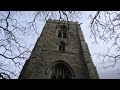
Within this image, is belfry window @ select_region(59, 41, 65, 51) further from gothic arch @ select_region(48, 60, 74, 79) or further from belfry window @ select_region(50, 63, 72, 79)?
belfry window @ select_region(50, 63, 72, 79)

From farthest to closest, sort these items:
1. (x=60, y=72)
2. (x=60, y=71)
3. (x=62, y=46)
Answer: (x=62, y=46) → (x=60, y=71) → (x=60, y=72)

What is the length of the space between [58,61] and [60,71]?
1.26 m

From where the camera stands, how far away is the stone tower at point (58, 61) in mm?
14724

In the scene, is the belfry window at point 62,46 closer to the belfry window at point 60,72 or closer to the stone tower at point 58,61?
the stone tower at point 58,61

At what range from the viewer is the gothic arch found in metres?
15.6

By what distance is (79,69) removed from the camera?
15836 mm

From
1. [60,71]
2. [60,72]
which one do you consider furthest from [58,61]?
[60,72]

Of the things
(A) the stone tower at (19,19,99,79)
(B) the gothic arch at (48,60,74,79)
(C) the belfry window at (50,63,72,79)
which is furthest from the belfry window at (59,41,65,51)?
(C) the belfry window at (50,63,72,79)

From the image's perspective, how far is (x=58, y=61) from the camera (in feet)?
55.2

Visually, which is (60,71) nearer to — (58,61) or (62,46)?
(58,61)

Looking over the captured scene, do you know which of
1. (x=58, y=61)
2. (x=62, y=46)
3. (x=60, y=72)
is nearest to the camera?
(x=60, y=72)
